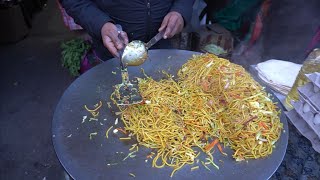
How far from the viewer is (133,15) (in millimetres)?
2400

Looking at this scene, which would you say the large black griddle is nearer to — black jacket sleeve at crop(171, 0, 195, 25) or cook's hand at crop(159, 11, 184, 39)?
cook's hand at crop(159, 11, 184, 39)

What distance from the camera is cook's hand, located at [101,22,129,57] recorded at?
2033mm

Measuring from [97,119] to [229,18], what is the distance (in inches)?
117

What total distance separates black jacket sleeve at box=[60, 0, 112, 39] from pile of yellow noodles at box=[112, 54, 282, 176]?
0.57 metres

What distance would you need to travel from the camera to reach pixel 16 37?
523 cm

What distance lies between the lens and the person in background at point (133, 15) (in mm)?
2281

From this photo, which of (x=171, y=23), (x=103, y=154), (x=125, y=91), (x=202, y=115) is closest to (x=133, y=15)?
(x=171, y=23)

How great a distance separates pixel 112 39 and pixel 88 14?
0.39m

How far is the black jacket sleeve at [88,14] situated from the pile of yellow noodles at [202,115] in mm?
567

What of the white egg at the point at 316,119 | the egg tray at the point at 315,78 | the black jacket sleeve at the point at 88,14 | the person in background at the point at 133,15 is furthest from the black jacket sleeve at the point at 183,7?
the white egg at the point at 316,119

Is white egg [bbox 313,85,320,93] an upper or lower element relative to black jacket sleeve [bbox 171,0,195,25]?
lower

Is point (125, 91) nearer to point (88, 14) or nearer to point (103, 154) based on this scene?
point (103, 154)

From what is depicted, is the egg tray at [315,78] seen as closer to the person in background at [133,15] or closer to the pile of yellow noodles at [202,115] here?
the pile of yellow noodles at [202,115]

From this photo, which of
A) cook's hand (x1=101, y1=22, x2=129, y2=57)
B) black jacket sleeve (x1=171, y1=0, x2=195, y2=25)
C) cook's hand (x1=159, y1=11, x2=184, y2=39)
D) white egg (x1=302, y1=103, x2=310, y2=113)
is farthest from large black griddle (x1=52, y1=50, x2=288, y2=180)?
black jacket sleeve (x1=171, y1=0, x2=195, y2=25)
